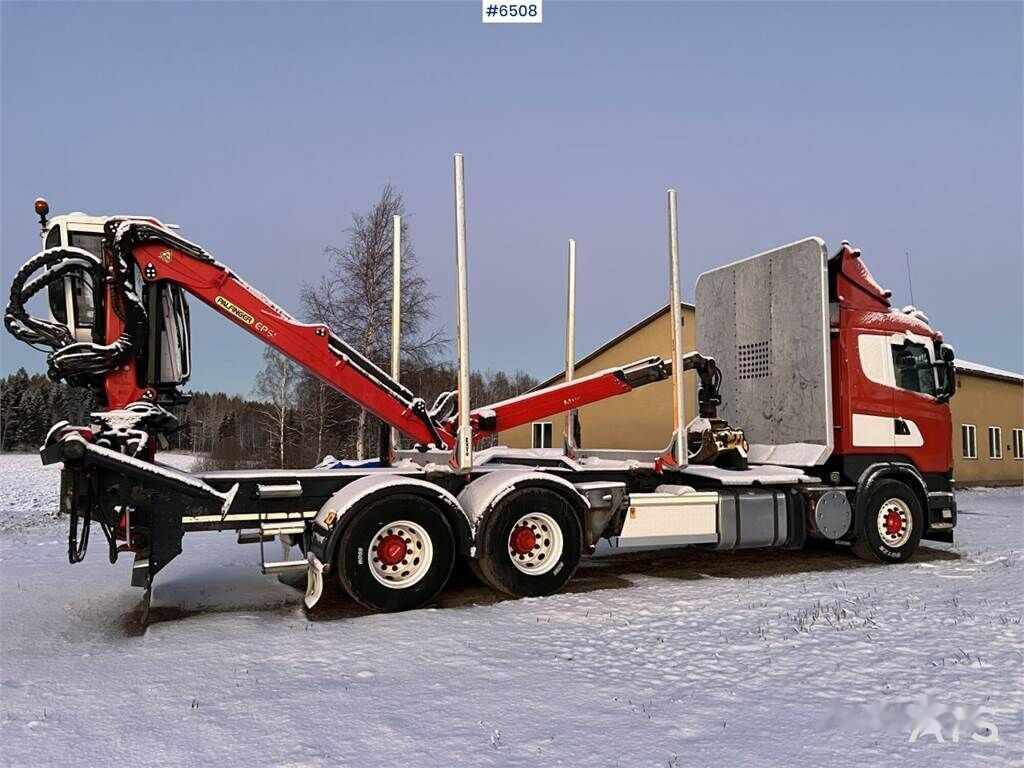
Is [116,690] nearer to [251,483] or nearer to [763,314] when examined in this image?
[251,483]

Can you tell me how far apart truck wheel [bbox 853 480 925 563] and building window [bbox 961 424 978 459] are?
1752 cm

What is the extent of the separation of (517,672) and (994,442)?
26.5 meters

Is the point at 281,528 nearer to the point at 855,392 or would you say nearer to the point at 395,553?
the point at 395,553

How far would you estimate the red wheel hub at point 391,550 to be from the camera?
7277mm

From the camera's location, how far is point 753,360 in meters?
11.1

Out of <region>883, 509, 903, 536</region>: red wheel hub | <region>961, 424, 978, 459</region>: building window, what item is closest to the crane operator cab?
<region>883, 509, 903, 536</region>: red wheel hub

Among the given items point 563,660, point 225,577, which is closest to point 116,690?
point 563,660

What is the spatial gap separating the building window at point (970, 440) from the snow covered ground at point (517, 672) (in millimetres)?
18245

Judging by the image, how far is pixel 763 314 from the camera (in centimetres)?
1090

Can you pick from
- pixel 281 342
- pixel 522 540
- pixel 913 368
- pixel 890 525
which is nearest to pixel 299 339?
pixel 281 342

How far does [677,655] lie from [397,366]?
18.8ft

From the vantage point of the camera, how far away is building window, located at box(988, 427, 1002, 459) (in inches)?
1032

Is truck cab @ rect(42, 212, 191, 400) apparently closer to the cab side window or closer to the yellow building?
the cab side window

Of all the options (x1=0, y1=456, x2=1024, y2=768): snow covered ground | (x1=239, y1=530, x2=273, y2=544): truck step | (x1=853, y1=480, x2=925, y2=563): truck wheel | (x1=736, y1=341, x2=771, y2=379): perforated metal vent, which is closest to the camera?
(x1=0, y1=456, x2=1024, y2=768): snow covered ground
